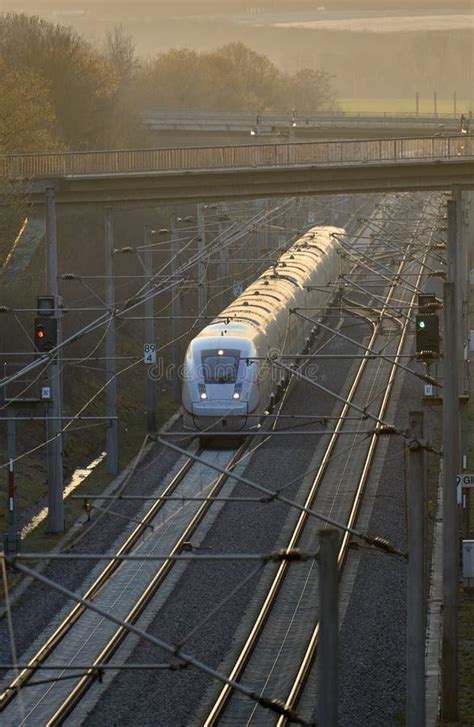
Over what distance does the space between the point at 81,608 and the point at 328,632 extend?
1410cm

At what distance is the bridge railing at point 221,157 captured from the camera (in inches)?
Answer: 1848

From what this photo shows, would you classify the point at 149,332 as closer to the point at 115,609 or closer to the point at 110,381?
the point at 110,381

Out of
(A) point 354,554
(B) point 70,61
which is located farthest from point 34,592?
(B) point 70,61

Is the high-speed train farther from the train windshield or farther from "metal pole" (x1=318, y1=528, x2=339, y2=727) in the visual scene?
"metal pole" (x1=318, y1=528, x2=339, y2=727)

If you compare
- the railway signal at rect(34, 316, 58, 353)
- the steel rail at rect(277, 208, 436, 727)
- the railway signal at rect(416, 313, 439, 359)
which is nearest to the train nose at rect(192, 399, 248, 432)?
the steel rail at rect(277, 208, 436, 727)

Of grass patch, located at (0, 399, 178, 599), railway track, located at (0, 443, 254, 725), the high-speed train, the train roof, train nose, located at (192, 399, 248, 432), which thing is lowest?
grass patch, located at (0, 399, 178, 599)

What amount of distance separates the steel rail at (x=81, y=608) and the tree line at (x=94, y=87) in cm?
1999

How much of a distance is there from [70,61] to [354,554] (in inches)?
1877

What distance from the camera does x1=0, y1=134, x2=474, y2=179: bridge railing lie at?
46938mm

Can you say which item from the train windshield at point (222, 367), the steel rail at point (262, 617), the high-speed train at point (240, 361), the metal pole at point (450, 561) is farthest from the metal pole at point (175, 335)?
the metal pole at point (450, 561)

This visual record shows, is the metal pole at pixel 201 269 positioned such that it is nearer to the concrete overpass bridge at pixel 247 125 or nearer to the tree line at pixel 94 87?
the tree line at pixel 94 87

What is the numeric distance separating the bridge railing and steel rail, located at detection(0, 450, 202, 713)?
40.9 feet

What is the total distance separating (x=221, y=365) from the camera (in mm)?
38281

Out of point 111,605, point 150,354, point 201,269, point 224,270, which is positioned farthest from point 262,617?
point 224,270
